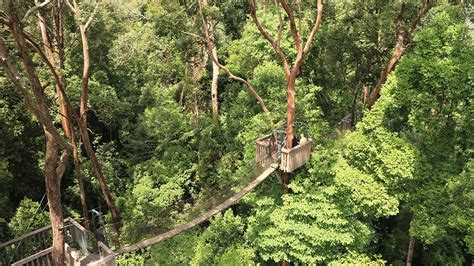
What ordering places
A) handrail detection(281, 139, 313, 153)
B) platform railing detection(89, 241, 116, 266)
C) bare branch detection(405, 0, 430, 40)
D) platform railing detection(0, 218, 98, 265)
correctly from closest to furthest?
platform railing detection(89, 241, 116, 266) < platform railing detection(0, 218, 98, 265) < handrail detection(281, 139, 313, 153) < bare branch detection(405, 0, 430, 40)

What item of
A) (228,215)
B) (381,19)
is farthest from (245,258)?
(381,19)

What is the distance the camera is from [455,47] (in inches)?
332

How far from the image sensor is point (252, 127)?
11.6 meters

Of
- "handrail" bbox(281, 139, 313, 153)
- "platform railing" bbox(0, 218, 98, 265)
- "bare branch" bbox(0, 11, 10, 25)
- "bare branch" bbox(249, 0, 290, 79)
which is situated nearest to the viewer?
"bare branch" bbox(0, 11, 10, 25)

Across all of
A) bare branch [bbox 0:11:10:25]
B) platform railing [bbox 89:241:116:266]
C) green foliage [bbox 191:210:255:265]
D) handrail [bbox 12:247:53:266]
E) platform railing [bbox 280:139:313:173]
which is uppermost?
bare branch [bbox 0:11:10:25]

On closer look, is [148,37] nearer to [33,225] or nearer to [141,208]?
[141,208]

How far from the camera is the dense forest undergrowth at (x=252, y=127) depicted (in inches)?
342

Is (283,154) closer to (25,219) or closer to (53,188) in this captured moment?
(53,188)

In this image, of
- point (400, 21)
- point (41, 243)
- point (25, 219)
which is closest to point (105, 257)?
point (41, 243)

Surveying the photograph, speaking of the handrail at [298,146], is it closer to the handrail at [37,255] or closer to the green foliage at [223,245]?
the green foliage at [223,245]

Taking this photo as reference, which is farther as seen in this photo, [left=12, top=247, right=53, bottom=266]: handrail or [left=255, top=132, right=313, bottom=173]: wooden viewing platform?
[left=255, top=132, right=313, bottom=173]: wooden viewing platform

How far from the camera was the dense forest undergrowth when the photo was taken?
8.70 m

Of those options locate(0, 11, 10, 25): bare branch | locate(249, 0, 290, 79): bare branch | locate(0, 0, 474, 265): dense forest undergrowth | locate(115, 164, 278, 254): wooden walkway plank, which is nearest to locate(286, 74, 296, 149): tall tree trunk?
locate(0, 0, 474, 265): dense forest undergrowth

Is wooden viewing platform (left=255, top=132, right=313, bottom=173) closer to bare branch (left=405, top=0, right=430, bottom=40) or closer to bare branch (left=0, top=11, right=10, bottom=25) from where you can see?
bare branch (left=405, top=0, right=430, bottom=40)
